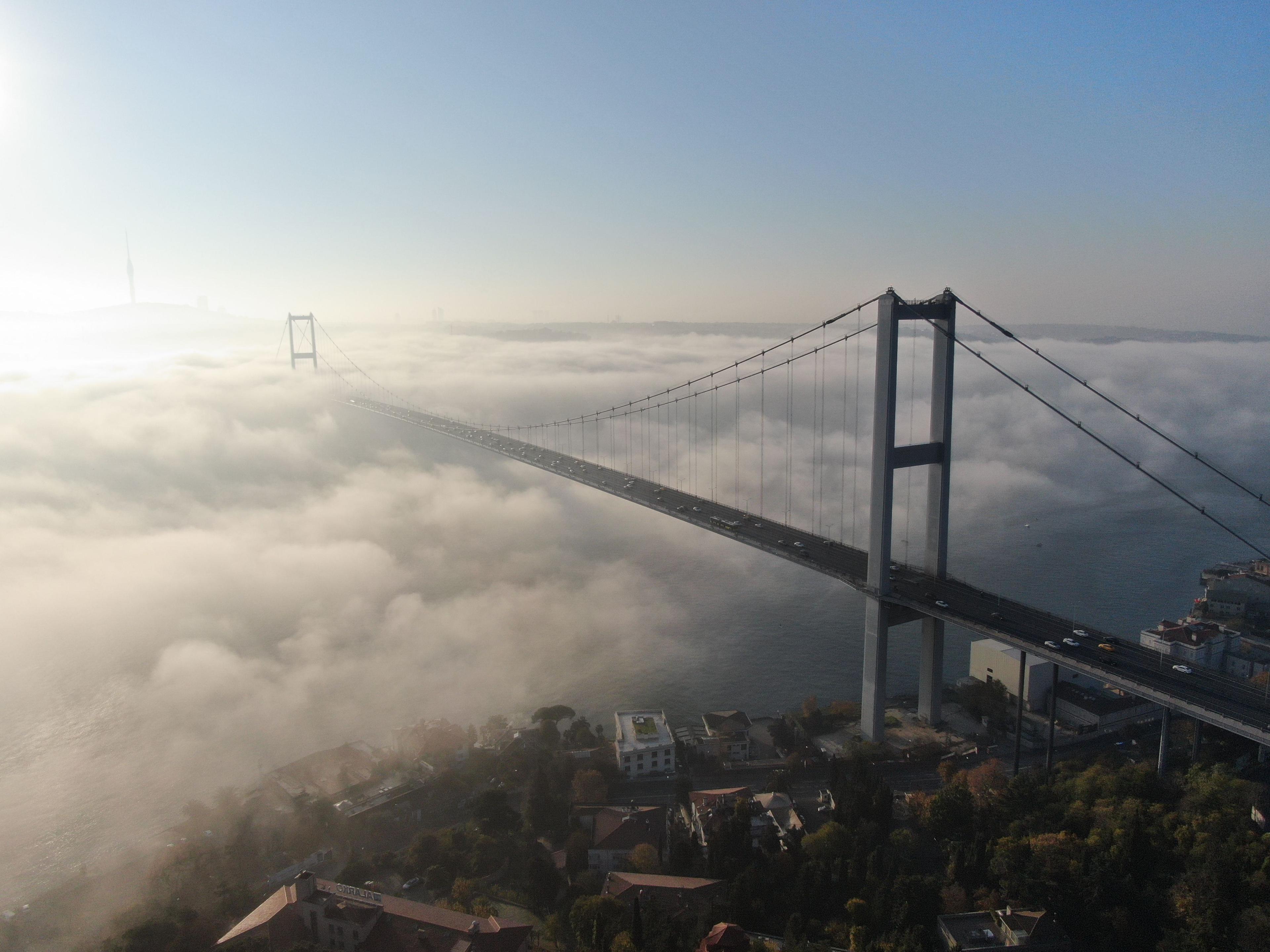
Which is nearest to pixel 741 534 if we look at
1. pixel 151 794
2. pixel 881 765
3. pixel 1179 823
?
pixel 881 765

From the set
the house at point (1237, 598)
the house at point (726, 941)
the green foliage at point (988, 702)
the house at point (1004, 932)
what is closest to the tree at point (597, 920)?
the house at point (726, 941)

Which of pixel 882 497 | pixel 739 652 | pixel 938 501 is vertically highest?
pixel 882 497

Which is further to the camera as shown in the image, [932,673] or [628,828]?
[932,673]

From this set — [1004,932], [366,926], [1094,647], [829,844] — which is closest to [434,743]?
[366,926]

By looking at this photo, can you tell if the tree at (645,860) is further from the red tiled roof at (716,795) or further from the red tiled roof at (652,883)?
the red tiled roof at (716,795)

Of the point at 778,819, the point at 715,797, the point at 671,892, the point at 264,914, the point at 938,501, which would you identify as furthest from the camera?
the point at 938,501

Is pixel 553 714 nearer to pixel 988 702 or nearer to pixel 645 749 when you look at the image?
pixel 645 749
